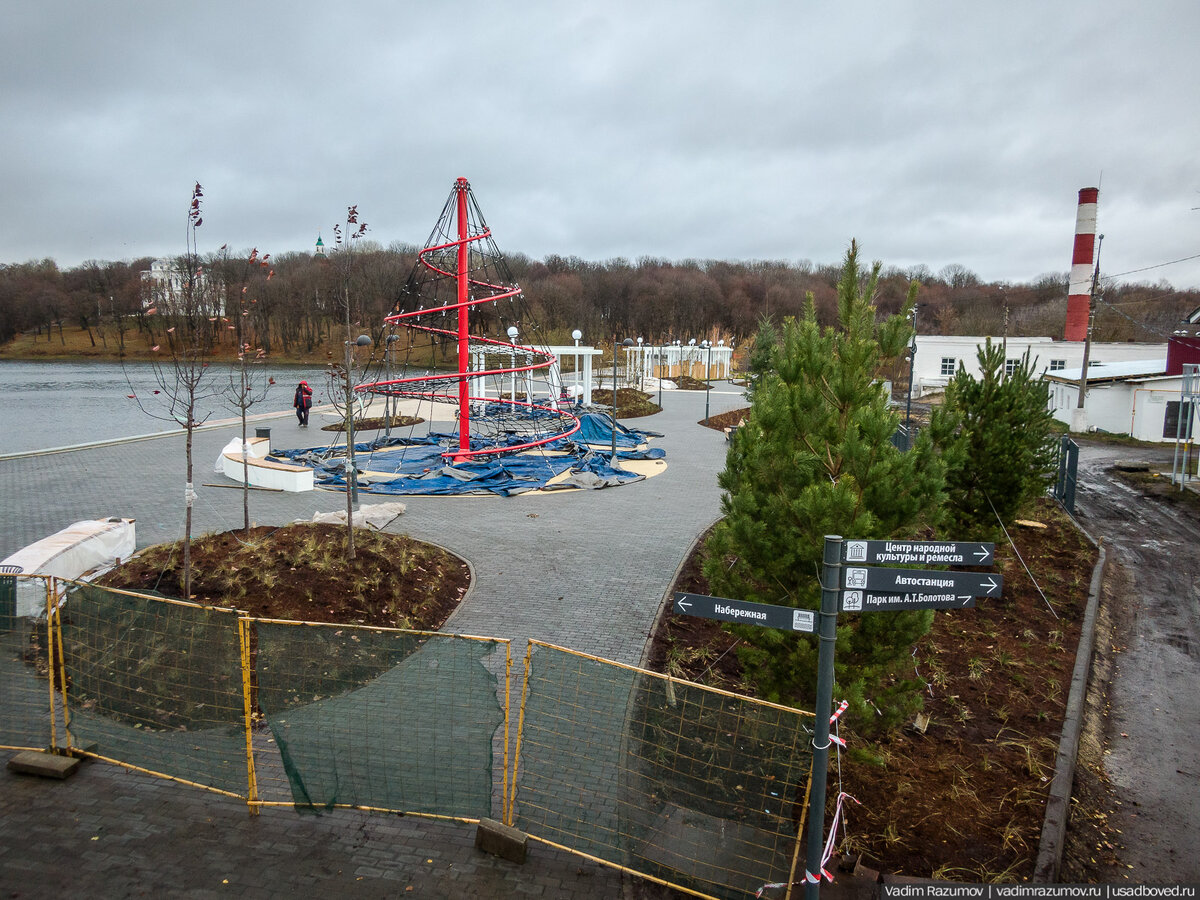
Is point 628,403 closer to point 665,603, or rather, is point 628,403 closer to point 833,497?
point 665,603

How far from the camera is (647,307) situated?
9419 centimetres

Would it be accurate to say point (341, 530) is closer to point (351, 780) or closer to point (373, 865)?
point (351, 780)

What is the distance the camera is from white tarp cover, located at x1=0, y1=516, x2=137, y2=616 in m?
7.90

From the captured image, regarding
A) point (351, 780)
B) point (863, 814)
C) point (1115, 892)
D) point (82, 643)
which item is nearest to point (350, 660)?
point (351, 780)

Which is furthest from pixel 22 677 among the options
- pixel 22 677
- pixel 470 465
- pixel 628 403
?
pixel 628 403

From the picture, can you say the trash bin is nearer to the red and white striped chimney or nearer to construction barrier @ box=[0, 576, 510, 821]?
construction barrier @ box=[0, 576, 510, 821]

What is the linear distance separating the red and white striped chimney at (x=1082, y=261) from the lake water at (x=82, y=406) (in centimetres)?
4103

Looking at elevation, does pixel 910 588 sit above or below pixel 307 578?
above

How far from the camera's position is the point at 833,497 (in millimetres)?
4383

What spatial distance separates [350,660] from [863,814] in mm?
3467

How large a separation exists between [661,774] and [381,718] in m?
1.82

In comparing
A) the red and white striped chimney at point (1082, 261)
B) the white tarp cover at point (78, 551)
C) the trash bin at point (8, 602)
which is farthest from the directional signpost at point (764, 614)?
the red and white striped chimney at point (1082, 261)

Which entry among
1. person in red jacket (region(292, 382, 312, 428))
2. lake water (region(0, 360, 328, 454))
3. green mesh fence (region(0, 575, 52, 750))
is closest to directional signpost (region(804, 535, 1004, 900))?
green mesh fence (region(0, 575, 52, 750))

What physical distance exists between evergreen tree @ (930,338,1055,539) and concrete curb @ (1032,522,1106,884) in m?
2.21
